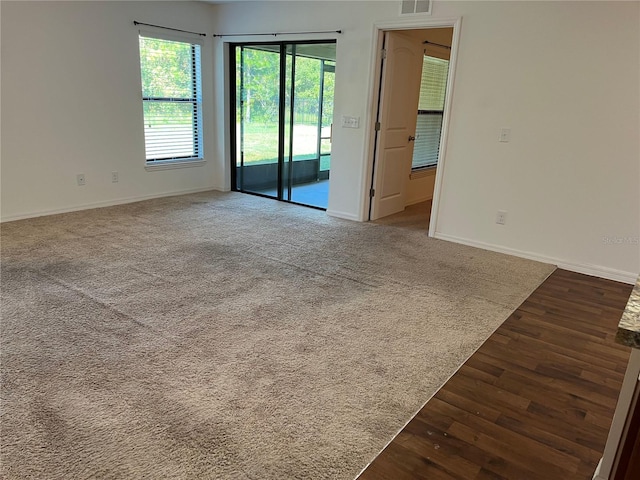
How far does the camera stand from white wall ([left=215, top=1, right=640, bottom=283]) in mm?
3572

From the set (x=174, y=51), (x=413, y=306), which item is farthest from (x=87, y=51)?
(x=413, y=306)

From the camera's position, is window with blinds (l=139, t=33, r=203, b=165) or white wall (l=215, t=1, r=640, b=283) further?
window with blinds (l=139, t=33, r=203, b=165)

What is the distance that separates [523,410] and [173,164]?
16.8ft

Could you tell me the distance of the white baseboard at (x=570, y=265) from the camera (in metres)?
3.77

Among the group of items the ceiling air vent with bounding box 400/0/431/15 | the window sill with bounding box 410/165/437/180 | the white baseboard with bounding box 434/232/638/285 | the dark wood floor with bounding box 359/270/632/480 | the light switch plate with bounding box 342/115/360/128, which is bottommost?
the dark wood floor with bounding box 359/270/632/480

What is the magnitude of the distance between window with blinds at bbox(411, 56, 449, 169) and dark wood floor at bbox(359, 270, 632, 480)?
3593 millimetres

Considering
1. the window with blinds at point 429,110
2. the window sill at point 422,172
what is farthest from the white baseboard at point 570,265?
the window with blinds at point 429,110

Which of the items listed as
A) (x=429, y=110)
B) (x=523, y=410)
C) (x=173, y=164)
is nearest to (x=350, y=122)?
(x=429, y=110)

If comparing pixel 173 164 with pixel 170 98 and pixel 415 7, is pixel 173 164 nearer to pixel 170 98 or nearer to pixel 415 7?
pixel 170 98

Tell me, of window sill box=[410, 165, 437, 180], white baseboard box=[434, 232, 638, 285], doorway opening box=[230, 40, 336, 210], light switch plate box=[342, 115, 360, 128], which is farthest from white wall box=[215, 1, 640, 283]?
window sill box=[410, 165, 437, 180]

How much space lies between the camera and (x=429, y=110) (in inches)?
244

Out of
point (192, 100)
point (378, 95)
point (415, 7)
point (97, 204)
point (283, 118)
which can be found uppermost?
point (415, 7)

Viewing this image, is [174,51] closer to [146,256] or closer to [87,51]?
[87,51]

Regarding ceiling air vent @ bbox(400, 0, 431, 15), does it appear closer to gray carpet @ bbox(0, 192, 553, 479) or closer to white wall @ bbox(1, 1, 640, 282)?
white wall @ bbox(1, 1, 640, 282)
